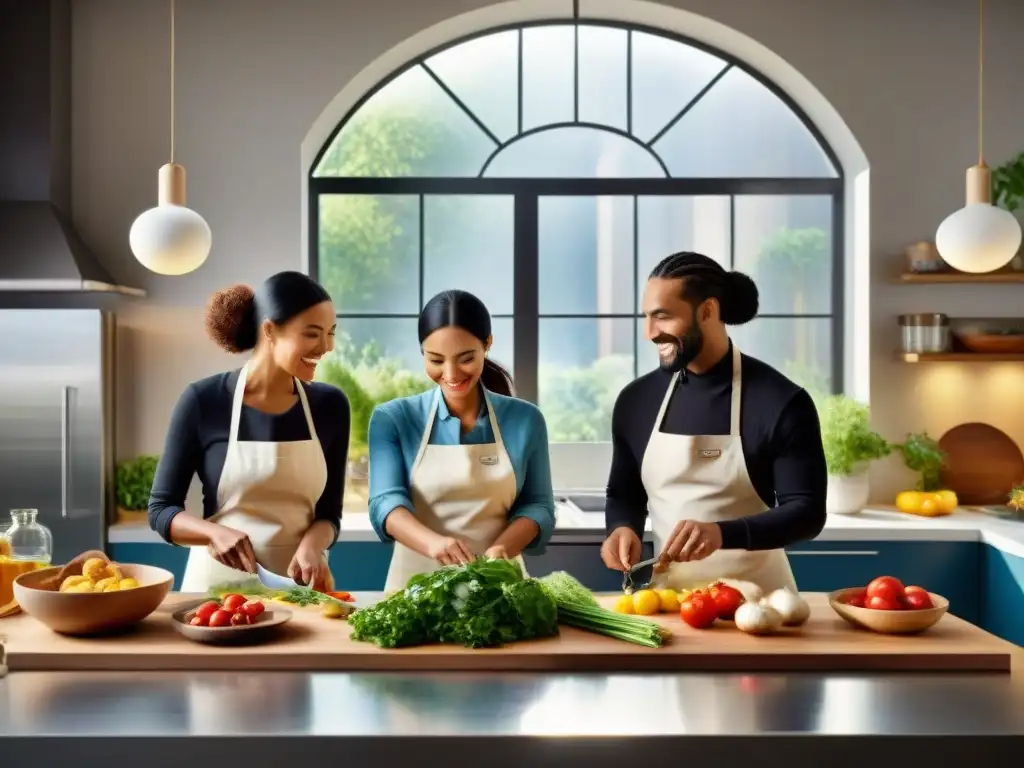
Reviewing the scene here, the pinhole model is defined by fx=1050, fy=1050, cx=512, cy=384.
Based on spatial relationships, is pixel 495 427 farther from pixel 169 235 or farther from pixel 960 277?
pixel 960 277

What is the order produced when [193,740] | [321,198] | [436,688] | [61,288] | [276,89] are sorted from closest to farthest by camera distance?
[193,740] < [436,688] < [61,288] < [276,89] < [321,198]

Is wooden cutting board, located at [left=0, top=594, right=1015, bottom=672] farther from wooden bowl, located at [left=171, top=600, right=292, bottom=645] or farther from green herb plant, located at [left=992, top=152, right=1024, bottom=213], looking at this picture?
green herb plant, located at [left=992, top=152, right=1024, bottom=213]

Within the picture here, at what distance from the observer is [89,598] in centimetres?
220

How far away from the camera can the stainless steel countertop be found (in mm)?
1750

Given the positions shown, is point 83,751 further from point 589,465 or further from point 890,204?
point 890,204

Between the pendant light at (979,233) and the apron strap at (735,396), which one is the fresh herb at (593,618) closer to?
the apron strap at (735,396)

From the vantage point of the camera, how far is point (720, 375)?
9.07 feet

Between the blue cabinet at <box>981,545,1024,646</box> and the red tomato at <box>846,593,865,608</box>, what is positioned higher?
the red tomato at <box>846,593,865,608</box>

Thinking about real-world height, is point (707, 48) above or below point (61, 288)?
above

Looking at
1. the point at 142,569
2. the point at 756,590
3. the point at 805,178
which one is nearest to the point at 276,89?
the point at 805,178

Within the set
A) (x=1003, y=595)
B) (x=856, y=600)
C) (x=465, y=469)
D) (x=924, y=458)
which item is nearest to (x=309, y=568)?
(x=465, y=469)

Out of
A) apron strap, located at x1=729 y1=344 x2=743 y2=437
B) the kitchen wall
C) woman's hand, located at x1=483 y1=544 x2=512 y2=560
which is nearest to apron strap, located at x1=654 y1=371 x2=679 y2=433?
apron strap, located at x1=729 y1=344 x2=743 y2=437

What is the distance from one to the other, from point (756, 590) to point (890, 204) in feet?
9.46

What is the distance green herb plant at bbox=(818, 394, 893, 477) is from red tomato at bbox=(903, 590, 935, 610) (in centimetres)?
218
